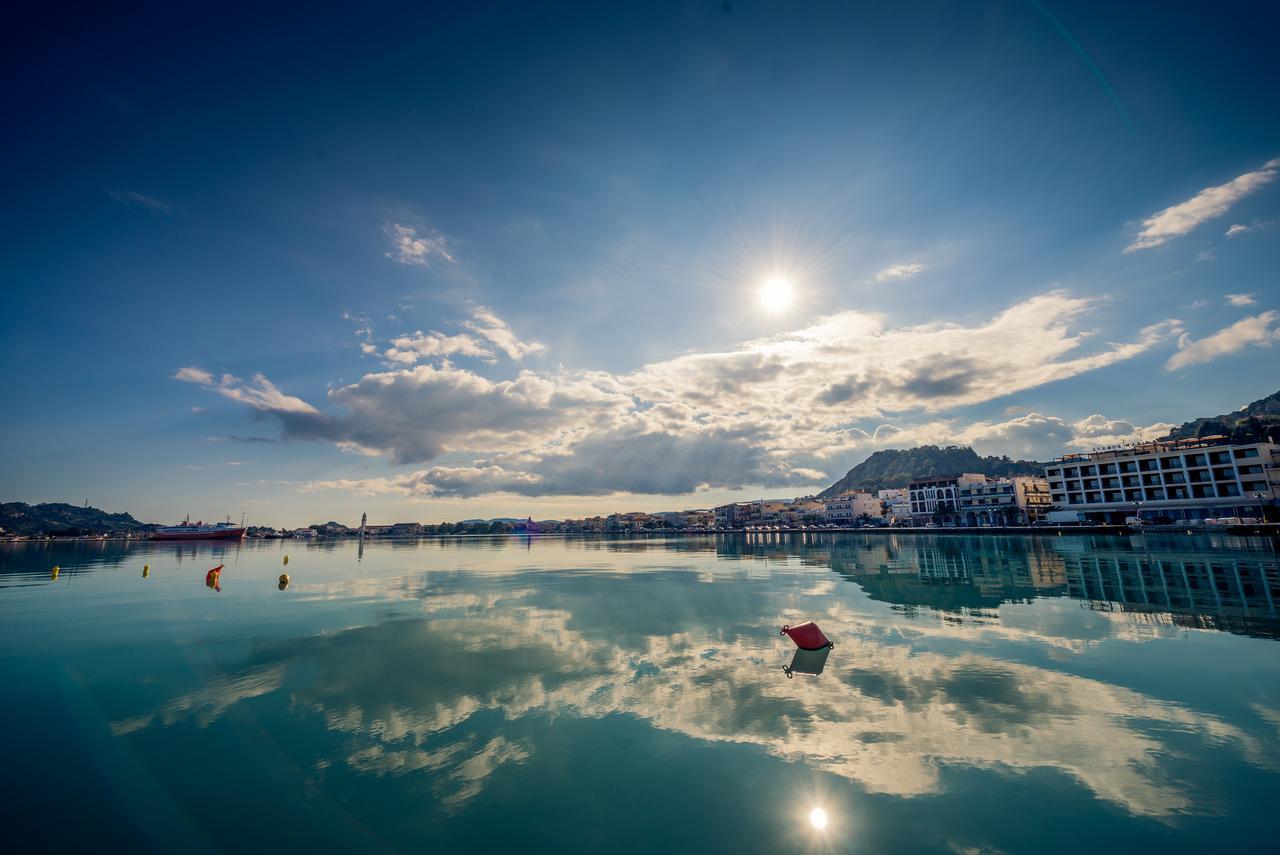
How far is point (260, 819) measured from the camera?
28.0 ft

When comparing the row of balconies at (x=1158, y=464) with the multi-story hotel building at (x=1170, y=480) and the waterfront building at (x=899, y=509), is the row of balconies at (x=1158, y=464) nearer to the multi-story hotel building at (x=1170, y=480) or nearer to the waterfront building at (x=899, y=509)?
the multi-story hotel building at (x=1170, y=480)

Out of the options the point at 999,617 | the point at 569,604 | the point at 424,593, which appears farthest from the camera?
the point at 424,593

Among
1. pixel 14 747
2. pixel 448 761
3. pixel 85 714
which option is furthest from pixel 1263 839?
pixel 85 714

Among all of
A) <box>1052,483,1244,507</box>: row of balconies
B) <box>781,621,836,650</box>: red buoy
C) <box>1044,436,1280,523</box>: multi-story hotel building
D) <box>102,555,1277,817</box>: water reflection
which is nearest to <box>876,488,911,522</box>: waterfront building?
<box>1052,483,1244,507</box>: row of balconies

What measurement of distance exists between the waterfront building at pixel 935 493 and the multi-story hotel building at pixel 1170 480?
32867 millimetres

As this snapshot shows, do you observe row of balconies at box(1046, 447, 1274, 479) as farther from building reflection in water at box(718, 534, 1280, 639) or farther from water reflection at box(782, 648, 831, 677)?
water reflection at box(782, 648, 831, 677)

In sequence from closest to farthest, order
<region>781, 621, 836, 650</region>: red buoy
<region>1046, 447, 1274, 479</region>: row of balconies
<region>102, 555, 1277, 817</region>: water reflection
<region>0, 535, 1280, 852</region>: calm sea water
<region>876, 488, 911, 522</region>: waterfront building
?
<region>0, 535, 1280, 852</region>: calm sea water
<region>102, 555, 1277, 817</region>: water reflection
<region>781, 621, 836, 650</region>: red buoy
<region>1046, 447, 1274, 479</region>: row of balconies
<region>876, 488, 911, 522</region>: waterfront building

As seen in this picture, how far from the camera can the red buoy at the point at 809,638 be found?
61.2ft

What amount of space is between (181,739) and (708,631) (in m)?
17.0

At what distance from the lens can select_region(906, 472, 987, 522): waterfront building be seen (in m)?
159

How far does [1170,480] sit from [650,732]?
14038cm

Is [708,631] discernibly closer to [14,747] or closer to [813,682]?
[813,682]

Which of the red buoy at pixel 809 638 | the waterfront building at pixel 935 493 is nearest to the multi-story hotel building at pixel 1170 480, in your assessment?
the waterfront building at pixel 935 493

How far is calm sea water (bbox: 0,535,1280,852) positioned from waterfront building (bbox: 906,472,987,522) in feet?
490
